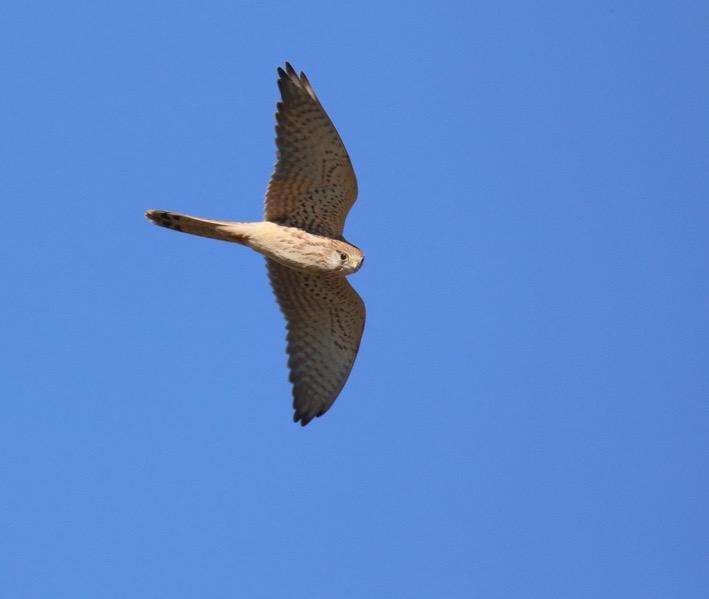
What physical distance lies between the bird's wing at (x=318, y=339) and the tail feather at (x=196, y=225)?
93 cm

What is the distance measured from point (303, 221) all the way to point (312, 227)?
0.30 feet

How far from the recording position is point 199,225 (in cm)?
996

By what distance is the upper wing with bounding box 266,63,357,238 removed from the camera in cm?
999

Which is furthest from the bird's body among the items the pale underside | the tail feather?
the pale underside

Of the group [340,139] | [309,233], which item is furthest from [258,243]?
[340,139]

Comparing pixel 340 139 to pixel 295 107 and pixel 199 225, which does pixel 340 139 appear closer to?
pixel 295 107

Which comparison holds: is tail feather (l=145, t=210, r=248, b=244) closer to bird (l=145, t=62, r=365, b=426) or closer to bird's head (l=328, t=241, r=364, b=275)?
bird (l=145, t=62, r=365, b=426)

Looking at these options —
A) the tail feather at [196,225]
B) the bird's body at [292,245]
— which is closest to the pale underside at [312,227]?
the bird's body at [292,245]

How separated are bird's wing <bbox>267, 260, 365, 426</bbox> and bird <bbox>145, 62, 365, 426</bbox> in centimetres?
1

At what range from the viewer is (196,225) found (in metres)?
9.95

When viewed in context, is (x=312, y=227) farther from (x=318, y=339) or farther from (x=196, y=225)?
(x=318, y=339)

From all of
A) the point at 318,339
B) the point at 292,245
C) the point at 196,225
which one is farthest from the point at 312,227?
the point at 318,339

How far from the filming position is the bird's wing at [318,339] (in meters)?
10.9

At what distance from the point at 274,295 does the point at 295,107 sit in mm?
1812
